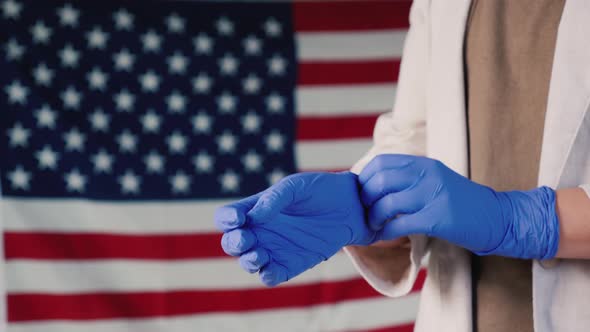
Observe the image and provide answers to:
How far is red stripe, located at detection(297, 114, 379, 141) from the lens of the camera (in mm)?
2168

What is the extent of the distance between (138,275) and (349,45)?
39.4 inches

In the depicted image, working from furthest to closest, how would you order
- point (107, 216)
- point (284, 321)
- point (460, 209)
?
point (284, 321) < point (107, 216) < point (460, 209)

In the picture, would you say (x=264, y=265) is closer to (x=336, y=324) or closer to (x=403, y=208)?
(x=403, y=208)

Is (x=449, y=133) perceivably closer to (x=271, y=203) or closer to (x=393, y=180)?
(x=393, y=180)

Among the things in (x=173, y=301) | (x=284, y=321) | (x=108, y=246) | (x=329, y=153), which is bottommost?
(x=284, y=321)

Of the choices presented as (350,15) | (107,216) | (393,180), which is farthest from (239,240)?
(350,15)

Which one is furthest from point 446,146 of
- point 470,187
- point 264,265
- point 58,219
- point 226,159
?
point 58,219

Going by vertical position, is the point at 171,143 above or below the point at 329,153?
above

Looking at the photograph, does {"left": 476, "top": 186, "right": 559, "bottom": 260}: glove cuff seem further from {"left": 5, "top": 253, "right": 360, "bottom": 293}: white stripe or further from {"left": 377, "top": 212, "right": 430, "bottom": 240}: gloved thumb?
{"left": 5, "top": 253, "right": 360, "bottom": 293}: white stripe

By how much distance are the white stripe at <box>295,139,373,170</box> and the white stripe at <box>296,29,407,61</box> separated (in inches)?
11.0

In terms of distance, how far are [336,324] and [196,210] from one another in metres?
0.60

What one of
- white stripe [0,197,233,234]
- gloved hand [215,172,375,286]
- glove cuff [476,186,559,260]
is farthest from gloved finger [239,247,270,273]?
white stripe [0,197,233,234]

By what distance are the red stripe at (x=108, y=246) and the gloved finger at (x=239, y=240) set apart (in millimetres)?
1341

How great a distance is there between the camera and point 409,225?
85 cm
